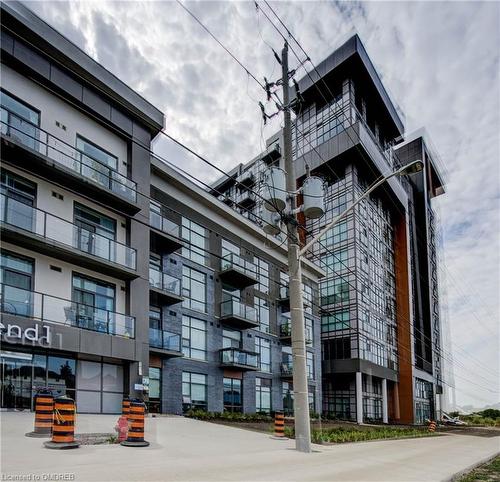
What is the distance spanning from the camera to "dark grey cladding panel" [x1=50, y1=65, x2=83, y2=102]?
22703 mm

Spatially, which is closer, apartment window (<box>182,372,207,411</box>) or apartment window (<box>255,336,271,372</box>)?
apartment window (<box>182,372,207,411</box>)

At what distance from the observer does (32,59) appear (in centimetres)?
2181

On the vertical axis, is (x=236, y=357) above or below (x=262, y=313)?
below

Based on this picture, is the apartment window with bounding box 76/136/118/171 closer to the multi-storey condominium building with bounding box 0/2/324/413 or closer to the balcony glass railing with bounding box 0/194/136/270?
the multi-storey condominium building with bounding box 0/2/324/413

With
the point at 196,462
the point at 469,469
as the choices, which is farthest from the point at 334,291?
the point at 196,462

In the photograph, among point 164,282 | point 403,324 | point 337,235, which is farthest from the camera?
point 403,324

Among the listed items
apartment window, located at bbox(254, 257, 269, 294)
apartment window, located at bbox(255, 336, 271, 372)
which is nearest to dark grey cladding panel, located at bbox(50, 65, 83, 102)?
apartment window, located at bbox(254, 257, 269, 294)

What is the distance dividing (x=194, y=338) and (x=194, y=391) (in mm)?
3083

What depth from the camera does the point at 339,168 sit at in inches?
2203

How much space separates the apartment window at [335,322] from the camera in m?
51.3

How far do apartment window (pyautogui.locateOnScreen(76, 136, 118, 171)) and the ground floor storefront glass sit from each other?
8668mm

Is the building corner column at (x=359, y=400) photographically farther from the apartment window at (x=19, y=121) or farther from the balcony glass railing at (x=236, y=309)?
the apartment window at (x=19, y=121)

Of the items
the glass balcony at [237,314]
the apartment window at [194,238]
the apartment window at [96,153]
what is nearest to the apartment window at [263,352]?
the glass balcony at [237,314]

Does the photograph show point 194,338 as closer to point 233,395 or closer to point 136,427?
point 233,395
